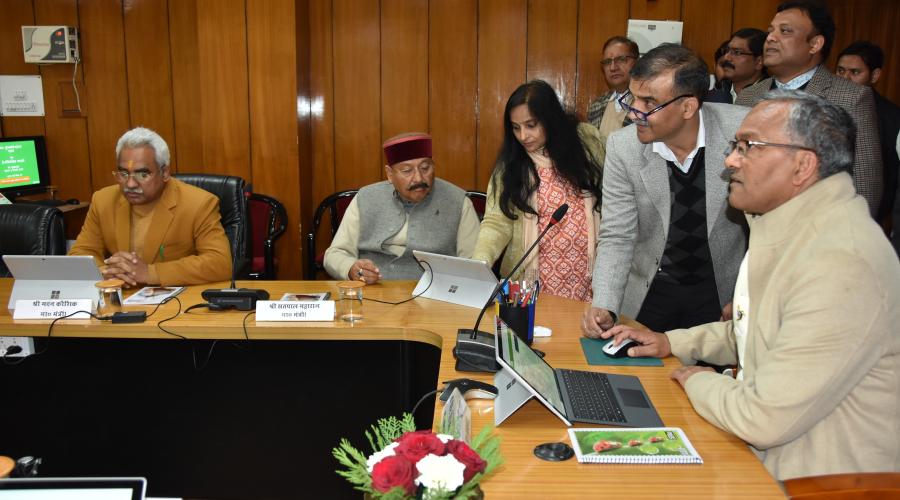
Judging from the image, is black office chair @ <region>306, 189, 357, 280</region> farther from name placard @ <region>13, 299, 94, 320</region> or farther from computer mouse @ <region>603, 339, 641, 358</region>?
computer mouse @ <region>603, 339, 641, 358</region>

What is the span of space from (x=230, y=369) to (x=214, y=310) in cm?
22

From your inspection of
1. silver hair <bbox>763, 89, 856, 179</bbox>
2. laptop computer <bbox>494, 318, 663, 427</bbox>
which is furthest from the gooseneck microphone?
silver hair <bbox>763, 89, 856, 179</bbox>

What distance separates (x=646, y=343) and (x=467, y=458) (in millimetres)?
1021

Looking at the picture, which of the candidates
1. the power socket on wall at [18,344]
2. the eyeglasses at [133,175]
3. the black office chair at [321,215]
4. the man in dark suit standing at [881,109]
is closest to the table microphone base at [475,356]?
the power socket on wall at [18,344]

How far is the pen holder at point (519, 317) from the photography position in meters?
2.03

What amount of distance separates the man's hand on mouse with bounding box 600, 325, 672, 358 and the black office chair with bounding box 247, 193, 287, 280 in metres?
2.48

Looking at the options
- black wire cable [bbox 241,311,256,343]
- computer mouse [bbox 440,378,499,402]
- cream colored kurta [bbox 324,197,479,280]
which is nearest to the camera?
computer mouse [bbox 440,378,499,402]

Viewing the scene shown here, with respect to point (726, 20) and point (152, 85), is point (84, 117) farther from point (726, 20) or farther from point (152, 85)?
point (726, 20)

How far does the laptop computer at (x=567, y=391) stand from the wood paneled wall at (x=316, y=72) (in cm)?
309

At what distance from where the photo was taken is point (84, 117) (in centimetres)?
498

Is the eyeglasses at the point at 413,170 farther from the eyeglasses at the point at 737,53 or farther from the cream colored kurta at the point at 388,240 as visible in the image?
the eyeglasses at the point at 737,53

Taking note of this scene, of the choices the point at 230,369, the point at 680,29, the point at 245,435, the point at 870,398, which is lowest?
the point at 245,435

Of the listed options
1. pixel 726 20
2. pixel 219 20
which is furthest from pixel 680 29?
pixel 219 20

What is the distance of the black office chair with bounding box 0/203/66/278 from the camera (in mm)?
2857
